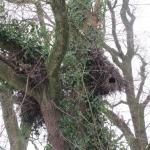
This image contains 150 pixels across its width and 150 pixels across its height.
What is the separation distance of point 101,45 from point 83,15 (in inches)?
24.2

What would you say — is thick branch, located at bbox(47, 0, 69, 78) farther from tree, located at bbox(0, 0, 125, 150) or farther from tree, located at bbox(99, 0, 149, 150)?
tree, located at bbox(99, 0, 149, 150)

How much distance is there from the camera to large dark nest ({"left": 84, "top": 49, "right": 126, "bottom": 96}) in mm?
7397

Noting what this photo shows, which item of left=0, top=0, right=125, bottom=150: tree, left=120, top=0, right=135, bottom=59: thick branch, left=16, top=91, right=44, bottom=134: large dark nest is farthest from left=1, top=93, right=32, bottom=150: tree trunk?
left=120, top=0, right=135, bottom=59: thick branch

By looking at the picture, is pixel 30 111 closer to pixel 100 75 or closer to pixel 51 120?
pixel 51 120

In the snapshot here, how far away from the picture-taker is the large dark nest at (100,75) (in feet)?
24.3

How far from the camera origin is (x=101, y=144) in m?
6.85

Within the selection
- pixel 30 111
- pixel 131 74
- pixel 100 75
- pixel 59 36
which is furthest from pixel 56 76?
pixel 131 74

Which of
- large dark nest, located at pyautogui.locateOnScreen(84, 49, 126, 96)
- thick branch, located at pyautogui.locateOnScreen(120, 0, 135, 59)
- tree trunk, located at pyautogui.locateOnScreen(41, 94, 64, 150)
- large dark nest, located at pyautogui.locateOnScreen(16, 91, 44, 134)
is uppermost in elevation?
thick branch, located at pyautogui.locateOnScreen(120, 0, 135, 59)

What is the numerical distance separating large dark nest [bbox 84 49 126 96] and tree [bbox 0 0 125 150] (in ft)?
0.35

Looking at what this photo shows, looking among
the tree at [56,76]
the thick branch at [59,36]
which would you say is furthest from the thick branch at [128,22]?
the thick branch at [59,36]

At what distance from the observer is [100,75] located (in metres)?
7.37

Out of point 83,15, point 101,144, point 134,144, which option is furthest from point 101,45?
point 134,144

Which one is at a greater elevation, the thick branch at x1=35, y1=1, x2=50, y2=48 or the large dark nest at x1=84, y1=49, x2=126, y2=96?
the thick branch at x1=35, y1=1, x2=50, y2=48

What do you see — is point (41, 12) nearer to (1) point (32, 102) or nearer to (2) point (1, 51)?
(2) point (1, 51)
